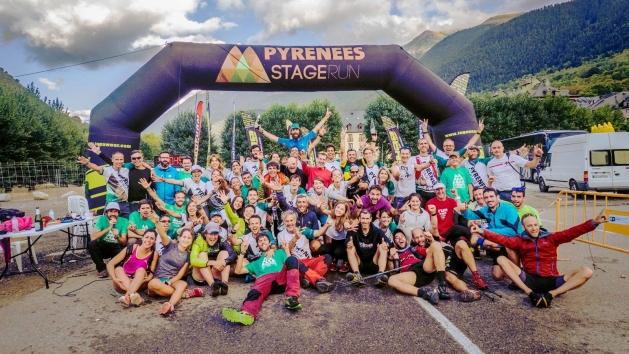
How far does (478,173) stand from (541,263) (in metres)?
3.06

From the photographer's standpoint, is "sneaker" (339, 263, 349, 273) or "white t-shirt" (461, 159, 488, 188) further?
"white t-shirt" (461, 159, 488, 188)

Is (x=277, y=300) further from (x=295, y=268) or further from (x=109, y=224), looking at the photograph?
(x=109, y=224)

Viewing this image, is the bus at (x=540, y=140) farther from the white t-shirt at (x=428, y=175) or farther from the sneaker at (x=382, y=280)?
the sneaker at (x=382, y=280)

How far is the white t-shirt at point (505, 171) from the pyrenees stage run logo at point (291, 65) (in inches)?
151

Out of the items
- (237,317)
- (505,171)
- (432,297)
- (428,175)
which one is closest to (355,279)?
(432,297)

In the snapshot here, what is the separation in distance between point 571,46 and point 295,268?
168 m

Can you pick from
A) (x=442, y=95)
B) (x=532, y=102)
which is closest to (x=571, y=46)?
(x=532, y=102)

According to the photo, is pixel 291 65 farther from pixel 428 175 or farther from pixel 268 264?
pixel 268 264

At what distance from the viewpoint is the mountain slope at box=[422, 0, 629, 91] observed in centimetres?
12481

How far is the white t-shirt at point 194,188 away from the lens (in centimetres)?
704

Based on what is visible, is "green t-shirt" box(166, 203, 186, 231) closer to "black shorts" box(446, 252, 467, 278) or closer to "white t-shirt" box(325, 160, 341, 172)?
"white t-shirt" box(325, 160, 341, 172)

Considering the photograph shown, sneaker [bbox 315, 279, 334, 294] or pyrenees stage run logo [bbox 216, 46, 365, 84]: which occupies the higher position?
pyrenees stage run logo [bbox 216, 46, 365, 84]

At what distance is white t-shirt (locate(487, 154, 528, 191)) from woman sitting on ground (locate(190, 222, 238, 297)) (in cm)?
539

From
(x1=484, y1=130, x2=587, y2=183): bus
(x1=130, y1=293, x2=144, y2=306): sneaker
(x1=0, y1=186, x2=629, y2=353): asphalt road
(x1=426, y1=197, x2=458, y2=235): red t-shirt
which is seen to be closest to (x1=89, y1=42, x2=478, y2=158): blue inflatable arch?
(x1=426, y1=197, x2=458, y2=235): red t-shirt
